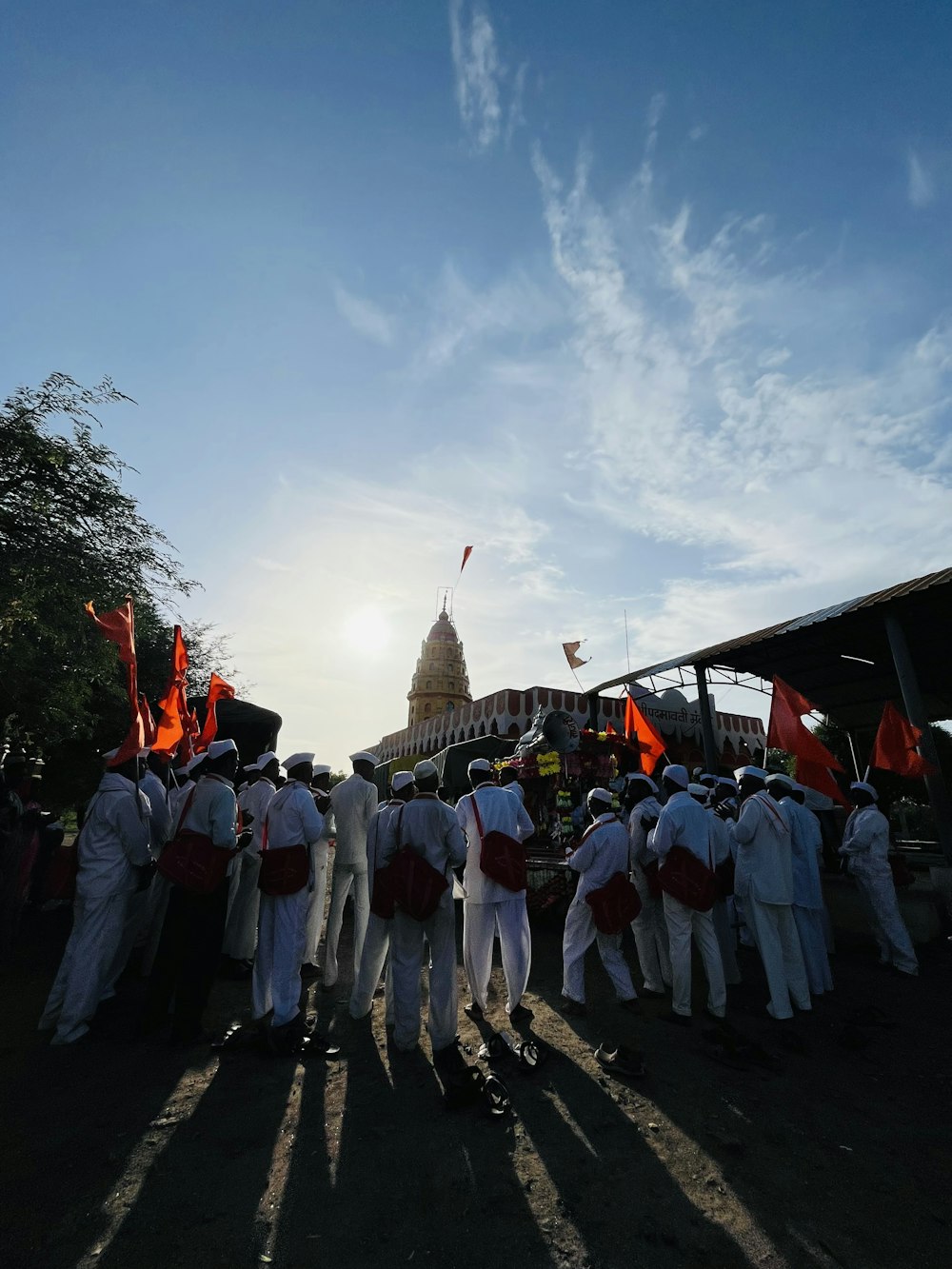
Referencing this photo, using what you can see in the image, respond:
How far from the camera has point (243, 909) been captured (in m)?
5.90

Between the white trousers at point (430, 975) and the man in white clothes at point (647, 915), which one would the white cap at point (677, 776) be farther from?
the white trousers at point (430, 975)

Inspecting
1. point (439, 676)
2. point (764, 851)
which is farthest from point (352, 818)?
point (439, 676)

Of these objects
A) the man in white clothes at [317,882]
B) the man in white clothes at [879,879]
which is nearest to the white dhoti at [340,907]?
the man in white clothes at [317,882]

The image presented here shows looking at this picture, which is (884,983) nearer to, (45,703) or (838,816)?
(838,816)

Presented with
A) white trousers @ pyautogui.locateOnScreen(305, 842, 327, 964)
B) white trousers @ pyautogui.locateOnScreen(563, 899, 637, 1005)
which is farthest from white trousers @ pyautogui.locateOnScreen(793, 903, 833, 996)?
white trousers @ pyautogui.locateOnScreen(305, 842, 327, 964)

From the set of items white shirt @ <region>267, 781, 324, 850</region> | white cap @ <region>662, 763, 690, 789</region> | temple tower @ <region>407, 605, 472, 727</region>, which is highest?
temple tower @ <region>407, 605, 472, 727</region>

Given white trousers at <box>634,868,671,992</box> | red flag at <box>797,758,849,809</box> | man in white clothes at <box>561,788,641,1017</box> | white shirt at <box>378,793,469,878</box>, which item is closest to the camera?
white shirt at <box>378,793,469,878</box>

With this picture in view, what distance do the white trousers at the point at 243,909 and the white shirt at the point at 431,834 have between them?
2209mm

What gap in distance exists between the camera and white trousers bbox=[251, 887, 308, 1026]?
4.04 meters

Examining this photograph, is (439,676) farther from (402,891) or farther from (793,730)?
(402,891)

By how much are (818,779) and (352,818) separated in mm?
5639

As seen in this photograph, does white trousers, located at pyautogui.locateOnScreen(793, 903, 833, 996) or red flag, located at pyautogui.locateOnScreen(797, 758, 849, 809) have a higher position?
red flag, located at pyautogui.locateOnScreen(797, 758, 849, 809)

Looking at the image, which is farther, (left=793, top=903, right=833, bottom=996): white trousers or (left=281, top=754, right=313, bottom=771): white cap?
(left=793, top=903, right=833, bottom=996): white trousers

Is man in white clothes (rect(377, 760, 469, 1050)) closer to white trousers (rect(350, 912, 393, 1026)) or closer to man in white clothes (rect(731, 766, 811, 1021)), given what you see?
white trousers (rect(350, 912, 393, 1026))
